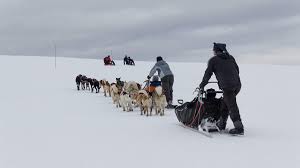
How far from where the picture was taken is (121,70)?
3133cm

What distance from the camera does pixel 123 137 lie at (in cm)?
941

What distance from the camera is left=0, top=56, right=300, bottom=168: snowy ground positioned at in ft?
24.1

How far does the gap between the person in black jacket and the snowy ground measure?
406 mm

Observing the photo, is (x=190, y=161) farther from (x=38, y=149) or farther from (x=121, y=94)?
(x=121, y=94)

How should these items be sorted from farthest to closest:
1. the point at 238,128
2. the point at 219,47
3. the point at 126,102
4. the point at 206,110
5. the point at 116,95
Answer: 1. the point at 116,95
2. the point at 126,102
3. the point at 206,110
4. the point at 219,47
5. the point at 238,128

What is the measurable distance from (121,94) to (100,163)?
7506 millimetres

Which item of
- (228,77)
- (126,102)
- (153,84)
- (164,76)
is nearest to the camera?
(228,77)

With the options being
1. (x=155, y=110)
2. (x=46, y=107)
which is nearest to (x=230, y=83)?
(x=155, y=110)

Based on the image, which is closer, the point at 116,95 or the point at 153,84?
the point at 153,84

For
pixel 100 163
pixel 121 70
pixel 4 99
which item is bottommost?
pixel 100 163

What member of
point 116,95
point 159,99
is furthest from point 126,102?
point 159,99

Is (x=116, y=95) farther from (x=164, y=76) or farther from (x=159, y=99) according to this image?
(x=159, y=99)

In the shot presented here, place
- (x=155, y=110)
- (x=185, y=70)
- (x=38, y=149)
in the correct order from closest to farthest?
(x=38, y=149) < (x=155, y=110) < (x=185, y=70)

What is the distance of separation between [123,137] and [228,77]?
2.46m
